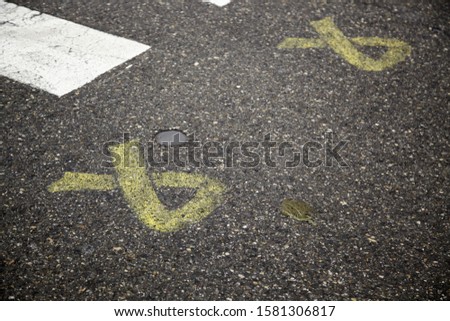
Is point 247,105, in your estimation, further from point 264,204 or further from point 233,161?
point 264,204

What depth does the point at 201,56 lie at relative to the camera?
12.5ft

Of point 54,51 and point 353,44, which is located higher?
point 353,44

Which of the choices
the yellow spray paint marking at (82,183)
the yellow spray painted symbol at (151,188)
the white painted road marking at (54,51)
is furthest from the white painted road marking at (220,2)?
the yellow spray paint marking at (82,183)

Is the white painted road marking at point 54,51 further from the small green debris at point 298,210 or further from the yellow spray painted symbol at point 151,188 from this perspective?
the small green debris at point 298,210

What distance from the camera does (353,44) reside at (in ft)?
13.2

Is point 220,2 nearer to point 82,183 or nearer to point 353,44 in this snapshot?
point 353,44

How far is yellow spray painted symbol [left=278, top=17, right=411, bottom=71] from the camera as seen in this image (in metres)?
3.87

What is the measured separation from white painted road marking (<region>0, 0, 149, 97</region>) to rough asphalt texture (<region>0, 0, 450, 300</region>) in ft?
0.32

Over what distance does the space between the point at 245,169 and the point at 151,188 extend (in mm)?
526

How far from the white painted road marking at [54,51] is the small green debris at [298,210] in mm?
1565

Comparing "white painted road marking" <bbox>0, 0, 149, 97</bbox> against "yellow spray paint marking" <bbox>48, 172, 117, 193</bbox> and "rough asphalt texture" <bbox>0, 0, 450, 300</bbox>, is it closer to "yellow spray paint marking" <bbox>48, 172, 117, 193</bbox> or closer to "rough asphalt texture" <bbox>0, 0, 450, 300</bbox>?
"rough asphalt texture" <bbox>0, 0, 450, 300</bbox>

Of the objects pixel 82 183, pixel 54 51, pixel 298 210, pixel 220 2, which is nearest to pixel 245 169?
pixel 298 210

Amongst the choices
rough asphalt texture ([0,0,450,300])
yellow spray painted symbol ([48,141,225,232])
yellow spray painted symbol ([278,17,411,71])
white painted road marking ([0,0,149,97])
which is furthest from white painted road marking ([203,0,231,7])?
yellow spray painted symbol ([48,141,225,232])

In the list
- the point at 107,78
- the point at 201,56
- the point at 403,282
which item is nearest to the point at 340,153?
the point at 403,282
